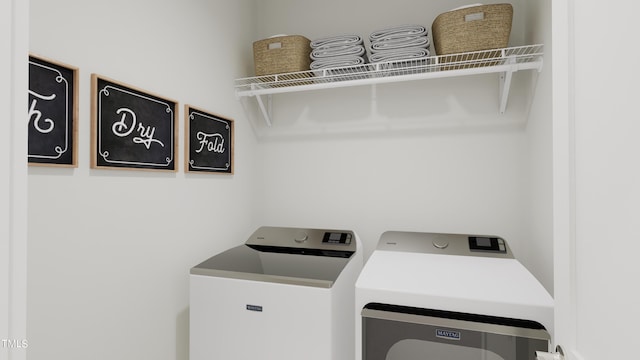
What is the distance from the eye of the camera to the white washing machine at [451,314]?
1001 mm

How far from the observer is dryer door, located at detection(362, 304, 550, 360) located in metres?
0.99

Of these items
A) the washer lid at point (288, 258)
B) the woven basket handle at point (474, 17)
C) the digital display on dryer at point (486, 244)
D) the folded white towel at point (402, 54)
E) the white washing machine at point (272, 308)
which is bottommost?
the white washing machine at point (272, 308)

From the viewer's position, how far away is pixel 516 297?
1.05m

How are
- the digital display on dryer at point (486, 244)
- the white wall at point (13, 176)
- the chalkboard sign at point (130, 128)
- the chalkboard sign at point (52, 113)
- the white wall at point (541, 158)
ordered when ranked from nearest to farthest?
the white wall at point (13, 176) → the chalkboard sign at point (52, 113) → the chalkboard sign at point (130, 128) → the white wall at point (541, 158) → the digital display on dryer at point (486, 244)

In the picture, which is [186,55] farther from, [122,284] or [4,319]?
[4,319]

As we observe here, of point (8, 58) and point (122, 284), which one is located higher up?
point (8, 58)

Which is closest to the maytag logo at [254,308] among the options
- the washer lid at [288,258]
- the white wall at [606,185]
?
the washer lid at [288,258]

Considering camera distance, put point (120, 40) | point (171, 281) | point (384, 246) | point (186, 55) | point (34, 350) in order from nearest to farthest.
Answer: point (34, 350) < point (120, 40) < point (171, 281) < point (186, 55) < point (384, 246)

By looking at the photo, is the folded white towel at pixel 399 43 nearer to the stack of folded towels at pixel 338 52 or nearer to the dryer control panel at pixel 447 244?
the stack of folded towels at pixel 338 52

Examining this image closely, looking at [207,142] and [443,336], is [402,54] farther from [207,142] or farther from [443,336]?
[443,336]

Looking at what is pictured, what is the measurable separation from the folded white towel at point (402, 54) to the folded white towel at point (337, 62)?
110mm

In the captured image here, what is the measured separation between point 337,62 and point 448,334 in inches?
56.0

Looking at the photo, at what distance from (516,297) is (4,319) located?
50.3 inches

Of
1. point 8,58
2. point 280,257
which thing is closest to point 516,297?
point 280,257
